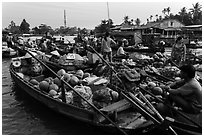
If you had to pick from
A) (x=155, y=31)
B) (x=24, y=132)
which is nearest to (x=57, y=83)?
(x=24, y=132)

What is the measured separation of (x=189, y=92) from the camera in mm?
4426

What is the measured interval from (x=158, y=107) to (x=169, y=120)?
926mm

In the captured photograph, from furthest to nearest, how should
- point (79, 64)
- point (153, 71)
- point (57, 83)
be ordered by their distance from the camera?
point (79, 64) < point (153, 71) < point (57, 83)

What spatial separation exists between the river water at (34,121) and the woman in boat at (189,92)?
209 cm

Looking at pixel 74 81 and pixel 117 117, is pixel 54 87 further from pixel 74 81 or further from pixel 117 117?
pixel 117 117

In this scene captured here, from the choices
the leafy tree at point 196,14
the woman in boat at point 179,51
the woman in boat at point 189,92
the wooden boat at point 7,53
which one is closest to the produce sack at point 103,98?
the woman in boat at point 189,92

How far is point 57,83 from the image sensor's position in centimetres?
786

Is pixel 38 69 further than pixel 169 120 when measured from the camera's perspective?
Yes

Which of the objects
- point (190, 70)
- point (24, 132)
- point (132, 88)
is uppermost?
point (190, 70)

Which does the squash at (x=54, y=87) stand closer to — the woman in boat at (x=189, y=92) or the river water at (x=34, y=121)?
the river water at (x=34, y=121)

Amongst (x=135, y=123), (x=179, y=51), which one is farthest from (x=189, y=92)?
(x=179, y=51)

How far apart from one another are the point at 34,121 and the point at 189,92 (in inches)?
188

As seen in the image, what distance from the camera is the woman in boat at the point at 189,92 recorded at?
172 inches

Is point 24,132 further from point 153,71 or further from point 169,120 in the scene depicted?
point 153,71
